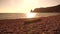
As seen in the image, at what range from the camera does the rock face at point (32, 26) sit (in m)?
0.94

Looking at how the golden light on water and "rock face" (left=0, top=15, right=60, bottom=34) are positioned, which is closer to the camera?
"rock face" (left=0, top=15, right=60, bottom=34)

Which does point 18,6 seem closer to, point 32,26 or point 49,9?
point 49,9

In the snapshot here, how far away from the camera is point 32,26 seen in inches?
39.3

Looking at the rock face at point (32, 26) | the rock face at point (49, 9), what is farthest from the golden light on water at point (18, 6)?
the rock face at point (32, 26)

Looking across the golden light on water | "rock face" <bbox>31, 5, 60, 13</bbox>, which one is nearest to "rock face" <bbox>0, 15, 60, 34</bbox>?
"rock face" <bbox>31, 5, 60, 13</bbox>

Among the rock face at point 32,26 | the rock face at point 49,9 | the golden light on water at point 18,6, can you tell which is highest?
the golden light on water at point 18,6

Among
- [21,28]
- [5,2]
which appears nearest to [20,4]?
[5,2]

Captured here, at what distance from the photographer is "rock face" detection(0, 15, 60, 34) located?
937 millimetres

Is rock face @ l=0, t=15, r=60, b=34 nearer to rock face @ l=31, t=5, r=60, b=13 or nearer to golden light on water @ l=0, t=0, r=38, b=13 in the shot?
rock face @ l=31, t=5, r=60, b=13

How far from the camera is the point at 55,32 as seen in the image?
36.5 inches

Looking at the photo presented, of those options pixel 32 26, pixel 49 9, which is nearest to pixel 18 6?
pixel 49 9

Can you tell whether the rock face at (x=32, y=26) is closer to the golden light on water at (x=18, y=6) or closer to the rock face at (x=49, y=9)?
the rock face at (x=49, y=9)

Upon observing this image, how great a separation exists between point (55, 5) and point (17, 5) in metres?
0.54

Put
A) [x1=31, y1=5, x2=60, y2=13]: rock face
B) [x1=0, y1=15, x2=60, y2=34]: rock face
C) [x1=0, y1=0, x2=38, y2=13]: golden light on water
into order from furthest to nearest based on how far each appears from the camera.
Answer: [x1=0, y1=0, x2=38, y2=13]: golden light on water, [x1=31, y1=5, x2=60, y2=13]: rock face, [x1=0, y1=15, x2=60, y2=34]: rock face
